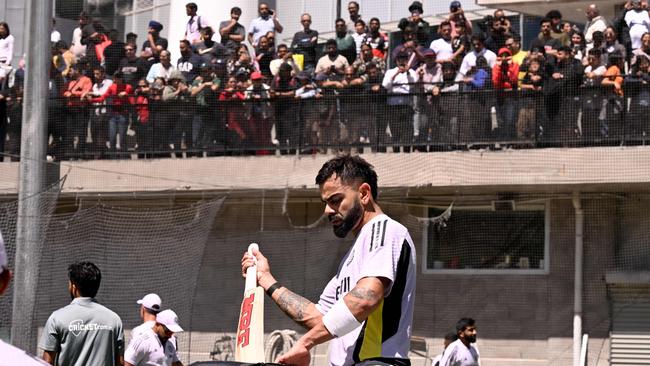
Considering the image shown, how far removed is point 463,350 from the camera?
16.1 metres

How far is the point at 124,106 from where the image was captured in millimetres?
20609

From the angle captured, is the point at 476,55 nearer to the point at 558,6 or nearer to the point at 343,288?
the point at 558,6

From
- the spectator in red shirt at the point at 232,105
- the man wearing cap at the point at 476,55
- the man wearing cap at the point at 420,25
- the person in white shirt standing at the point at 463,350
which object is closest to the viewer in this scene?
the person in white shirt standing at the point at 463,350

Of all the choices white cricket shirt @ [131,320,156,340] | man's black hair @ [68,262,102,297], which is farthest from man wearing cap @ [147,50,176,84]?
man's black hair @ [68,262,102,297]

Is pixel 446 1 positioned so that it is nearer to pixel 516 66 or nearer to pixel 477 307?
pixel 516 66

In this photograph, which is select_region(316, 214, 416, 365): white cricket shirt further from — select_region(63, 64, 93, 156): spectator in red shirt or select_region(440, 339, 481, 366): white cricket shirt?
select_region(63, 64, 93, 156): spectator in red shirt

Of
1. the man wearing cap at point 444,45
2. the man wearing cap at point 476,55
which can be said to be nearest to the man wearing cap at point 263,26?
the man wearing cap at point 444,45

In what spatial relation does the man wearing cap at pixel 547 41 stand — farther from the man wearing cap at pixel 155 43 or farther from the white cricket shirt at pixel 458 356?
the man wearing cap at pixel 155 43

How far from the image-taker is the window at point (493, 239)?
19.9m

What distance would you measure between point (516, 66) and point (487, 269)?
3.27 meters

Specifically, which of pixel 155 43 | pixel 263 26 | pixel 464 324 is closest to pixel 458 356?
pixel 464 324

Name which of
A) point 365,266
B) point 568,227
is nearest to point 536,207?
point 568,227

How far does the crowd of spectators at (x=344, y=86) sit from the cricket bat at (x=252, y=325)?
12399 mm

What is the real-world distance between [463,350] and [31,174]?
6261 mm
